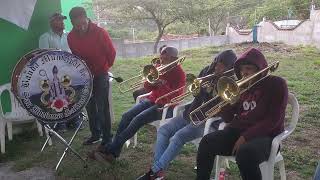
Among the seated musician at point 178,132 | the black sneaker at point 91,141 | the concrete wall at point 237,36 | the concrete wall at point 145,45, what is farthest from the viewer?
the concrete wall at point 237,36

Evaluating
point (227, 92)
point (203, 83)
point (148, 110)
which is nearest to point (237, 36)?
point (148, 110)

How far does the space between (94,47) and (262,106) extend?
2306mm

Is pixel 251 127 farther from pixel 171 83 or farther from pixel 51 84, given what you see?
pixel 51 84

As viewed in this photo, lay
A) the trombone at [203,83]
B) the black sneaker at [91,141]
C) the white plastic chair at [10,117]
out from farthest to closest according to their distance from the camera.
A: the black sneaker at [91,141]
the white plastic chair at [10,117]
the trombone at [203,83]

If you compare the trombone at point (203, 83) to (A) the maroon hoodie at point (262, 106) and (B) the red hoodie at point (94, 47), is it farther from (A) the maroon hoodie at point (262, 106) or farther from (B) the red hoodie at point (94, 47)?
(B) the red hoodie at point (94, 47)

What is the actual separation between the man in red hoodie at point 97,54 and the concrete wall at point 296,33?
47.5 feet

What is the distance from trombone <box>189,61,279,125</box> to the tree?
649 inches

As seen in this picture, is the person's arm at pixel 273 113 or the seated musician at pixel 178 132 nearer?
the person's arm at pixel 273 113

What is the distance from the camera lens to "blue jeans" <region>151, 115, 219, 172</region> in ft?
12.6

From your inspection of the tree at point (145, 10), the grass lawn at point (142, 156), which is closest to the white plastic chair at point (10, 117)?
the grass lawn at point (142, 156)

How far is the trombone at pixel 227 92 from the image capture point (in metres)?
3.44

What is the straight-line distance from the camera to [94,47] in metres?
4.92

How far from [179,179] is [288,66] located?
837 centimetres

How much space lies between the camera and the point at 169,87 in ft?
15.5
